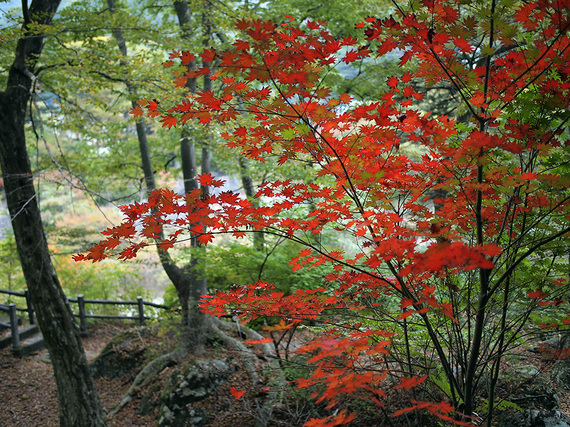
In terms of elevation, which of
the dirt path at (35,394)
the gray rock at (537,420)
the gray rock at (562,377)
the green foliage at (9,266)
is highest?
the green foliage at (9,266)

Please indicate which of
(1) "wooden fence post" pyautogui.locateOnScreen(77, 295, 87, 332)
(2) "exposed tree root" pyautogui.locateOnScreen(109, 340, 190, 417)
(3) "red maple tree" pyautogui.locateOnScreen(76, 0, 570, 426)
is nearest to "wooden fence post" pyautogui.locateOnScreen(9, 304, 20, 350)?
(1) "wooden fence post" pyautogui.locateOnScreen(77, 295, 87, 332)

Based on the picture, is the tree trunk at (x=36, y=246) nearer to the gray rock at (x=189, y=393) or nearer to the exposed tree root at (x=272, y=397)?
the gray rock at (x=189, y=393)

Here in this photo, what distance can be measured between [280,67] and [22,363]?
7.96 meters

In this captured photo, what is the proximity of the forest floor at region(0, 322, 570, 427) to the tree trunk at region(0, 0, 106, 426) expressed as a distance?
122cm

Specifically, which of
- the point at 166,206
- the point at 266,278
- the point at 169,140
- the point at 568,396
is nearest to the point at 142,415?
the point at 266,278

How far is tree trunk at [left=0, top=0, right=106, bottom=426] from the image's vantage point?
4.23m

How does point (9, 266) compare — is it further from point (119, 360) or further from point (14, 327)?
point (119, 360)

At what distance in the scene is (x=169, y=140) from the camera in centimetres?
955

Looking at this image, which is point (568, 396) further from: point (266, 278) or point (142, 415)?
point (142, 415)

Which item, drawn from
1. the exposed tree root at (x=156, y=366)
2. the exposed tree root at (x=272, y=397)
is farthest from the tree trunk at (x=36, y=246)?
the exposed tree root at (x=272, y=397)

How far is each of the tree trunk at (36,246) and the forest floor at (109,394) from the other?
1219 mm

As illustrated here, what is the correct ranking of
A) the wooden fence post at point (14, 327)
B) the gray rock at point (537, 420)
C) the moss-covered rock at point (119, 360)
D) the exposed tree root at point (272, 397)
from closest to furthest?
the gray rock at point (537, 420) → the exposed tree root at point (272, 397) → the moss-covered rock at point (119, 360) → the wooden fence post at point (14, 327)

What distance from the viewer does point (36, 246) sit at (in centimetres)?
425

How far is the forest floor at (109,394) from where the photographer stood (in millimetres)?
4492
